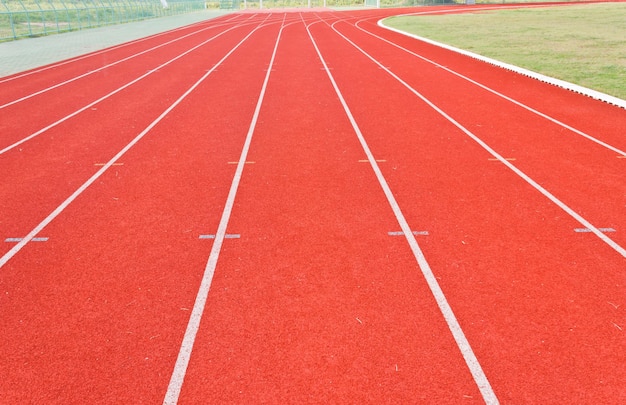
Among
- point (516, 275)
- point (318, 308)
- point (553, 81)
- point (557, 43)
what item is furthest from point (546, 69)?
point (318, 308)

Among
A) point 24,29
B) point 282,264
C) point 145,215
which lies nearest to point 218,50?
point 24,29

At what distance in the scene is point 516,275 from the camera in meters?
4.27

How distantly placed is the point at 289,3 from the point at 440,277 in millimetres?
70480

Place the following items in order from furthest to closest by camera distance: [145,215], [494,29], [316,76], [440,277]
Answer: [494,29], [316,76], [145,215], [440,277]

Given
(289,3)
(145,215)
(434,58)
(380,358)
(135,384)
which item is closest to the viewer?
(135,384)

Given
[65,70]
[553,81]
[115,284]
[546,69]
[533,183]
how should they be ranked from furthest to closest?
[65,70]
[546,69]
[553,81]
[533,183]
[115,284]

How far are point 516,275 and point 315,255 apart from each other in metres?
1.80

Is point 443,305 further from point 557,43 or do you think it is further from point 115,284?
point 557,43

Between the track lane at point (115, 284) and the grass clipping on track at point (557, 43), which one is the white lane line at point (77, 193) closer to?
the track lane at point (115, 284)

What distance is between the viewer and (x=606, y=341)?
3.46 m

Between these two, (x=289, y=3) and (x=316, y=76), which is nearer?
(x=316, y=76)

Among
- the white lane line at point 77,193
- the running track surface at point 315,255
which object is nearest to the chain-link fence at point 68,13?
the white lane line at point 77,193

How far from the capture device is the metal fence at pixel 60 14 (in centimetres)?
2197

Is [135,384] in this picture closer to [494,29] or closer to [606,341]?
[606,341]
